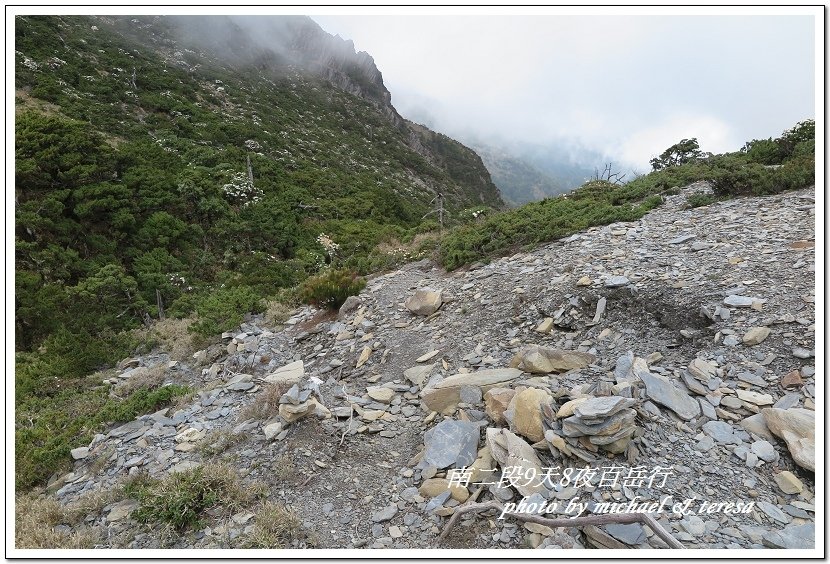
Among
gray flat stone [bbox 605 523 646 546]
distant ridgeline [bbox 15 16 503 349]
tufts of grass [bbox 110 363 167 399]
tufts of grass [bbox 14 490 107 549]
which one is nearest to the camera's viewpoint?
gray flat stone [bbox 605 523 646 546]

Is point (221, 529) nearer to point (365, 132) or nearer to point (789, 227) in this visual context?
point (789, 227)

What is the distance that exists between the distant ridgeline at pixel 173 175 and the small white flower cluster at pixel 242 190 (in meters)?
0.08

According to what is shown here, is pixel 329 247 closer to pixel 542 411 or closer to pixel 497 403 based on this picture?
pixel 497 403

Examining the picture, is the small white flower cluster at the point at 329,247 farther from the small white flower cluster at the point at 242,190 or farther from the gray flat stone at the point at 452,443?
the gray flat stone at the point at 452,443

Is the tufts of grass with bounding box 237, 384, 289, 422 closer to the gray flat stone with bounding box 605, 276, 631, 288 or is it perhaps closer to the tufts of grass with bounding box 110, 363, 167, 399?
the tufts of grass with bounding box 110, 363, 167, 399

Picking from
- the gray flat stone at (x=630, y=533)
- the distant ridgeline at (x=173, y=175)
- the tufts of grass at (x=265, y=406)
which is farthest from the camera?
the distant ridgeline at (x=173, y=175)

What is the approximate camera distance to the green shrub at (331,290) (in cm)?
1035

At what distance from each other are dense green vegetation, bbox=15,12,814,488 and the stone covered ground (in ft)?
6.91

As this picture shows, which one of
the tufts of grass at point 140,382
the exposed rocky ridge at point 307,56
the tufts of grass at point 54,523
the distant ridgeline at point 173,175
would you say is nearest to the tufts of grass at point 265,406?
the tufts of grass at point 54,523

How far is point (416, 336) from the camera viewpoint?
7891 millimetres

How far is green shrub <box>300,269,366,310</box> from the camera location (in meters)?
10.4

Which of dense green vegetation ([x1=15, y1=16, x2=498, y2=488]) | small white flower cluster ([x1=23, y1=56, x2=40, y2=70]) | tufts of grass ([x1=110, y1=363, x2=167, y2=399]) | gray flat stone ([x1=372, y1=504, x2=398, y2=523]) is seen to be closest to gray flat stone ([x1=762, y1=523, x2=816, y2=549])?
gray flat stone ([x1=372, y1=504, x2=398, y2=523])

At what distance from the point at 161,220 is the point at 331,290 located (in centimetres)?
960

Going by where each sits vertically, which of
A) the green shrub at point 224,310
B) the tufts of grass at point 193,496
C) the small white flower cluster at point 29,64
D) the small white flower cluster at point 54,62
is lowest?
A: the tufts of grass at point 193,496
